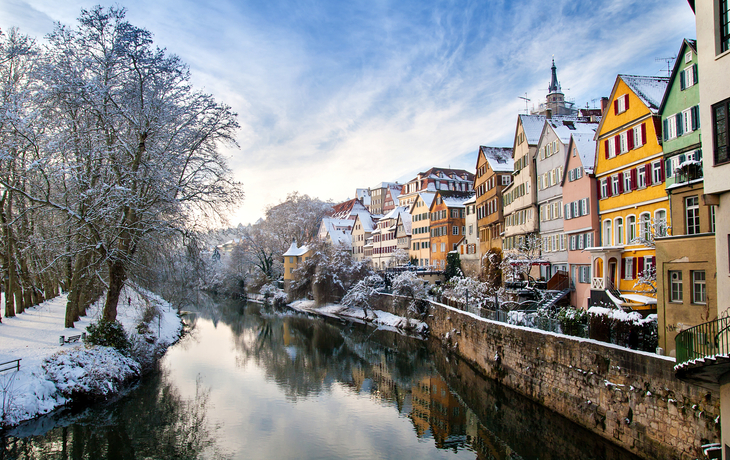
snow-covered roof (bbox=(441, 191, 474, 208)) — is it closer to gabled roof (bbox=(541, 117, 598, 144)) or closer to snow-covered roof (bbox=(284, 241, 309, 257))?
gabled roof (bbox=(541, 117, 598, 144))

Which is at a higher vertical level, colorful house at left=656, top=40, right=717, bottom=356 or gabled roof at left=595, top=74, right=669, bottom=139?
gabled roof at left=595, top=74, right=669, bottom=139

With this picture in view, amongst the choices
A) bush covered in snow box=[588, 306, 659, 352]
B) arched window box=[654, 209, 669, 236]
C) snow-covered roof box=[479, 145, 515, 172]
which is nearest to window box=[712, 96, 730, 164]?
bush covered in snow box=[588, 306, 659, 352]

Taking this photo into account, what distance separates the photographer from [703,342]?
10.6 meters

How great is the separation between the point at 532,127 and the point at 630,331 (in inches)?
821

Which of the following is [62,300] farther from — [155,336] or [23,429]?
[23,429]

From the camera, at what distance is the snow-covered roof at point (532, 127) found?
102 ft

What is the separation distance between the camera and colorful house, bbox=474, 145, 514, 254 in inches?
1469

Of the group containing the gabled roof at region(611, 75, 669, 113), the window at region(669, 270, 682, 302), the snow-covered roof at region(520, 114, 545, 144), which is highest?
the snow-covered roof at region(520, 114, 545, 144)

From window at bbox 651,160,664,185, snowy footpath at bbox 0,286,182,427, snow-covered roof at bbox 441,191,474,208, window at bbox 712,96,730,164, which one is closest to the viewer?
window at bbox 712,96,730,164

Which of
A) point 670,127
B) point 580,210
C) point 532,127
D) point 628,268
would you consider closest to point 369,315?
point 532,127

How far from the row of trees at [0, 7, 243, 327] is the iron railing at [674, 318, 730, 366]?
16606mm

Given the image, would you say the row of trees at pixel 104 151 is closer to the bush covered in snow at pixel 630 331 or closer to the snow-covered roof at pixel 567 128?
the bush covered in snow at pixel 630 331

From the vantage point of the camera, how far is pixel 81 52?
17.9m

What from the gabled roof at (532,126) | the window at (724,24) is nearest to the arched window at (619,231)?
the gabled roof at (532,126)
